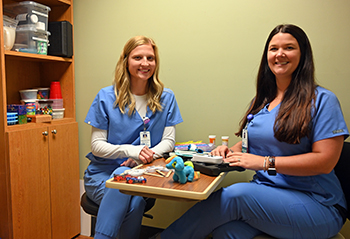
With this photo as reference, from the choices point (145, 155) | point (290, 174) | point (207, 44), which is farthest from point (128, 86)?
point (290, 174)

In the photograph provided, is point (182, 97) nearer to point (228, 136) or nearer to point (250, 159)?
point (228, 136)

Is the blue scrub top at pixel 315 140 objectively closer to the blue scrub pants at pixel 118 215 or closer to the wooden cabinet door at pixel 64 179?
the blue scrub pants at pixel 118 215

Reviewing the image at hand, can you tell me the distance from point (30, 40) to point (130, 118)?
980mm

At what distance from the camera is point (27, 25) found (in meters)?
2.24

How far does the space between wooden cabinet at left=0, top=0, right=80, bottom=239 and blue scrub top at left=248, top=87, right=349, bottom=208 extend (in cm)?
160

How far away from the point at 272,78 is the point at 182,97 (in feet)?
2.70

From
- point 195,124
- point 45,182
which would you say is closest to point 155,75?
point 195,124

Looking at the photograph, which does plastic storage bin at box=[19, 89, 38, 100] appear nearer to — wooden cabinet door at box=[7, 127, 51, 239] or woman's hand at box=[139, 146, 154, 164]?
wooden cabinet door at box=[7, 127, 51, 239]

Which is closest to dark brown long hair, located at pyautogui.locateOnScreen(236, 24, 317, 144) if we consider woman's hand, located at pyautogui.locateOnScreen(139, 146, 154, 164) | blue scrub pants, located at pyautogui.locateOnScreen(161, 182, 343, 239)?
blue scrub pants, located at pyautogui.locateOnScreen(161, 182, 343, 239)

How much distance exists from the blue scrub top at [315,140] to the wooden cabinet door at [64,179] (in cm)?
161

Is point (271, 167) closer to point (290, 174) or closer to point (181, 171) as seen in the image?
point (290, 174)

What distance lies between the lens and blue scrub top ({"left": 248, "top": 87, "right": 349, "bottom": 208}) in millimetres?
1501

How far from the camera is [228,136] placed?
2371mm

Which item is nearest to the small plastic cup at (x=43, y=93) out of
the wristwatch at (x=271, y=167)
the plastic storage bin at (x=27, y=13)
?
the plastic storage bin at (x=27, y=13)
